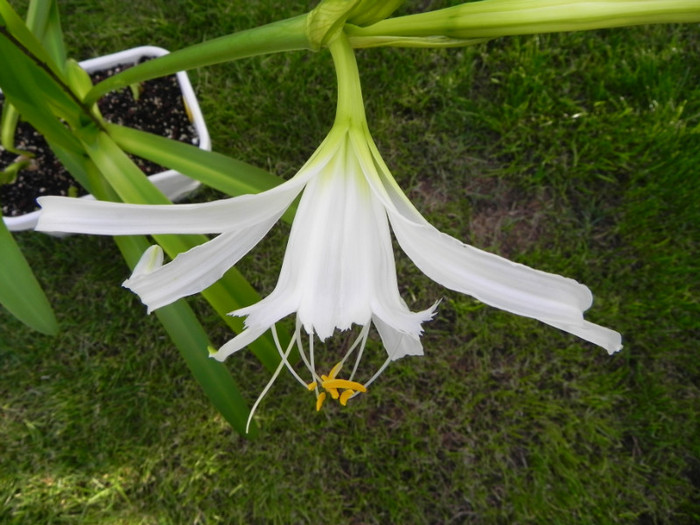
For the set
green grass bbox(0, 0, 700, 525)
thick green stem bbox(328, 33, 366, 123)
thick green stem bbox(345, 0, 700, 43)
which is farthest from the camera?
green grass bbox(0, 0, 700, 525)

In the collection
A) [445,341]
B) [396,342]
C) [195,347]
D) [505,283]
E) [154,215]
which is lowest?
[445,341]

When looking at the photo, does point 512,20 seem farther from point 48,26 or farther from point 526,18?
point 48,26

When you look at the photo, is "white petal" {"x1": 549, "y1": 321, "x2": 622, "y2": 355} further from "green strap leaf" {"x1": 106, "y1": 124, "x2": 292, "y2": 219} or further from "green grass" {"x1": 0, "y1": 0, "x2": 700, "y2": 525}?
"green grass" {"x1": 0, "y1": 0, "x2": 700, "y2": 525}

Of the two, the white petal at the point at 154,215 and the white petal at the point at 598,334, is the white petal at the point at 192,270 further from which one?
the white petal at the point at 598,334

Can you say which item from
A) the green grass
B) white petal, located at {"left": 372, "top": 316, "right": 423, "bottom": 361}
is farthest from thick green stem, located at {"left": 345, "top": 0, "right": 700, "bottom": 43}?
the green grass

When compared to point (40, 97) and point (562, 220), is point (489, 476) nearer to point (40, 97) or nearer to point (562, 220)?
point (562, 220)

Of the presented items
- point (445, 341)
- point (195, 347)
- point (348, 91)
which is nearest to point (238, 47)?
point (348, 91)
